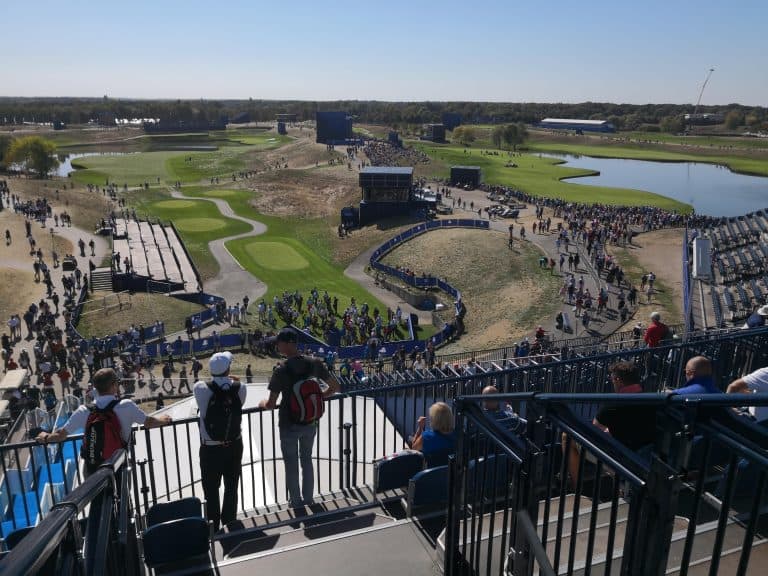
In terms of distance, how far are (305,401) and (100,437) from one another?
2093mm

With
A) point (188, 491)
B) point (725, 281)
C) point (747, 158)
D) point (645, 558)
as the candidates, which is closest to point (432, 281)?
point (725, 281)

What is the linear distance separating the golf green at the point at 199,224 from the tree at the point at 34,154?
3991 centimetres

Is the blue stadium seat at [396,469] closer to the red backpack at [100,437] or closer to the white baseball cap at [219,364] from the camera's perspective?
the white baseball cap at [219,364]

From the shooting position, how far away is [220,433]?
6.35 meters

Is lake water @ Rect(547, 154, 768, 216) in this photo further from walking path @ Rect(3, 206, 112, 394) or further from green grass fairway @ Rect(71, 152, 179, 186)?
green grass fairway @ Rect(71, 152, 179, 186)

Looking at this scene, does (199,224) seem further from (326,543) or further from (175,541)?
(326,543)

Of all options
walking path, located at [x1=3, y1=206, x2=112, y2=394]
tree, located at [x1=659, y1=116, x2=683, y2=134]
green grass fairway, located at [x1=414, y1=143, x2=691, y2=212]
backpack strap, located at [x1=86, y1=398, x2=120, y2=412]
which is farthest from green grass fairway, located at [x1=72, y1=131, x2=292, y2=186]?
tree, located at [x1=659, y1=116, x2=683, y2=134]

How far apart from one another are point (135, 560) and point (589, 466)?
435cm

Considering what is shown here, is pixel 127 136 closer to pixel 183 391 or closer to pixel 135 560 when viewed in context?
pixel 183 391

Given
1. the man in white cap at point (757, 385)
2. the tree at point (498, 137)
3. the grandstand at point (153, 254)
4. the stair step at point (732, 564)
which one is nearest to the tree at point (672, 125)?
the tree at point (498, 137)

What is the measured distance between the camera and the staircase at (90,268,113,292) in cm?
3997

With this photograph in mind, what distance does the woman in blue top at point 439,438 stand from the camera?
271 inches

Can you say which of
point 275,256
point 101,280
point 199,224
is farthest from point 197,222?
point 101,280

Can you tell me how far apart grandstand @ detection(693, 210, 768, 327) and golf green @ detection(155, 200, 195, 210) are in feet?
175
